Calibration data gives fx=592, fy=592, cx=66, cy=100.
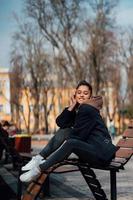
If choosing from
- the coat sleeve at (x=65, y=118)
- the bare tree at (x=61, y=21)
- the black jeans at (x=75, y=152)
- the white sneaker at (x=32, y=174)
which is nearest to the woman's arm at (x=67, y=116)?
the coat sleeve at (x=65, y=118)

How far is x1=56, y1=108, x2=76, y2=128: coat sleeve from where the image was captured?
23.3ft

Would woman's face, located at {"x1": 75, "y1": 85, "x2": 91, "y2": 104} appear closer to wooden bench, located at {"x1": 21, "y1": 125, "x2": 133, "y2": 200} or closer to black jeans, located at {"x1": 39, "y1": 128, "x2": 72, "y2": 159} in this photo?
black jeans, located at {"x1": 39, "y1": 128, "x2": 72, "y2": 159}

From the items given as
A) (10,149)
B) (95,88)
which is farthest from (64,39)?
(10,149)

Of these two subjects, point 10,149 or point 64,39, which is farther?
point 64,39

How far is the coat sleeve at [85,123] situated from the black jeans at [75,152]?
131 millimetres

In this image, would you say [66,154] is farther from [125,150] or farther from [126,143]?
[126,143]

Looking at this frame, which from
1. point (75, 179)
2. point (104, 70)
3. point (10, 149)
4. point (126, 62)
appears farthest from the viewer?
point (126, 62)

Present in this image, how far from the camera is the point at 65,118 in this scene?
7168mm

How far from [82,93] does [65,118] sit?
0.42 m

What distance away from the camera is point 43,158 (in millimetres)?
6613

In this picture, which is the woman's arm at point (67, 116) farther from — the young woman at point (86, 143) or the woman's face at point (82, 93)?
the young woman at point (86, 143)

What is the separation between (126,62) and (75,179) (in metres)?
52.8

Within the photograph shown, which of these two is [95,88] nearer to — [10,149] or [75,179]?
[75,179]

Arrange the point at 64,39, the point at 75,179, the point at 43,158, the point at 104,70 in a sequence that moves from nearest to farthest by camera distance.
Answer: the point at 43,158
the point at 75,179
the point at 64,39
the point at 104,70
